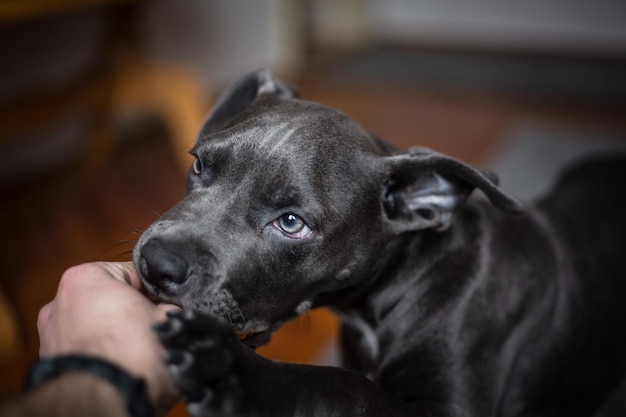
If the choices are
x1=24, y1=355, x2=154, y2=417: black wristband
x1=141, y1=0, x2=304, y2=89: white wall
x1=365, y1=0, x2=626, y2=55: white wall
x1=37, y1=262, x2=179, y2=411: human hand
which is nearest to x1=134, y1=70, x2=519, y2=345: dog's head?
x1=37, y1=262, x2=179, y2=411: human hand

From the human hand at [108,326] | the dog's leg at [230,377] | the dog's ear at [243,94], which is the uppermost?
the dog's ear at [243,94]

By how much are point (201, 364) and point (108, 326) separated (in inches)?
7.0

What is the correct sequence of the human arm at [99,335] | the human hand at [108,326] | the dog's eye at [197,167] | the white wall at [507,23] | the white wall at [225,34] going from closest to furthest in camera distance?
the human arm at [99,335], the human hand at [108,326], the dog's eye at [197,167], the white wall at [225,34], the white wall at [507,23]

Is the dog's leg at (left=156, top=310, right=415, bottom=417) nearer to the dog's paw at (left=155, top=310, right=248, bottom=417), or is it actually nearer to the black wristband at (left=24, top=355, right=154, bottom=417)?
the dog's paw at (left=155, top=310, right=248, bottom=417)

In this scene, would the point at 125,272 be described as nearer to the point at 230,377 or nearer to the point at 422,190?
the point at 230,377

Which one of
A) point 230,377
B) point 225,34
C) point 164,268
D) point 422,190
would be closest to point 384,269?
point 422,190

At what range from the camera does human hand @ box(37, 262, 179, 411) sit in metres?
1.13

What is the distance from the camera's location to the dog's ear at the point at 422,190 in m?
1.94

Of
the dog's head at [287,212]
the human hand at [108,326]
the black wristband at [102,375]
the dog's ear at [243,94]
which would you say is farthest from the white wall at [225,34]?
the black wristband at [102,375]

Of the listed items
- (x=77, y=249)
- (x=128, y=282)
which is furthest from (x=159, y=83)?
(x=128, y=282)

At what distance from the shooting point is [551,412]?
2139 mm

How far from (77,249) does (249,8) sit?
491 cm

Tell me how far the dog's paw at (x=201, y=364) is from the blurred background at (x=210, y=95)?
0.51 metres

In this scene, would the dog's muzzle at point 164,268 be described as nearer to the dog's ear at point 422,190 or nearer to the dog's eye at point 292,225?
the dog's eye at point 292,225
